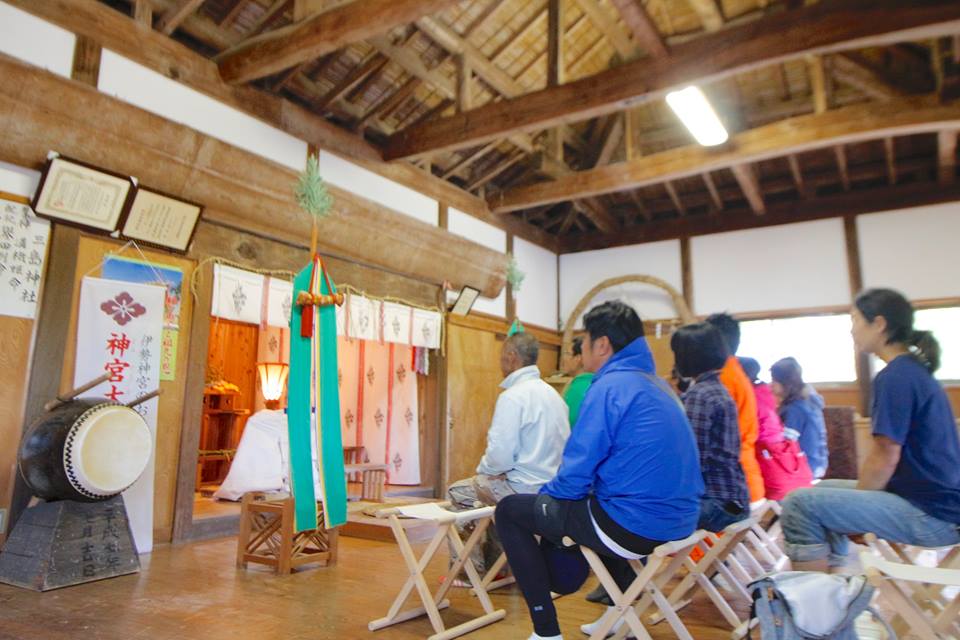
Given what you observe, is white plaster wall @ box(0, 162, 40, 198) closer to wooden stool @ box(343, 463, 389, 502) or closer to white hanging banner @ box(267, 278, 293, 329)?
white hanging banner @ box(267, 278, 293, 329)

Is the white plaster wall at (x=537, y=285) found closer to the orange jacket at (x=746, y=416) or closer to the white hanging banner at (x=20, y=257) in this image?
the orange jacket at (x=746, y=416)

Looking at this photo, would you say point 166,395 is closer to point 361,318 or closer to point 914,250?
point 361,318

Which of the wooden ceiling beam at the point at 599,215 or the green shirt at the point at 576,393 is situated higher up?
the wooden ceiling beam at the point at 599,215

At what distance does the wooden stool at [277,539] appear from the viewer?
11.7ft

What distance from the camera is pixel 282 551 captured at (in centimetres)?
353

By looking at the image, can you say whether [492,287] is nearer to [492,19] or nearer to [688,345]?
[492,19]

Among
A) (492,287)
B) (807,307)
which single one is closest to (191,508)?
(492,287)

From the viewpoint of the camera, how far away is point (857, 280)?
7.05 metres

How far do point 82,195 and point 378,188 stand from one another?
8.65ft

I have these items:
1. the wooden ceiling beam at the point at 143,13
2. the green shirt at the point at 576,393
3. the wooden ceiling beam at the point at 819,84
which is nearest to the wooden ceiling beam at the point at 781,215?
the wooden ceiling beam at the point at 819,84

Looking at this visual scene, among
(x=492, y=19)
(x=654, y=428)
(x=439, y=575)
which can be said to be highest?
(x=492, y=19)

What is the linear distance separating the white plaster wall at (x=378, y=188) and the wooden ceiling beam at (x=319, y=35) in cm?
107

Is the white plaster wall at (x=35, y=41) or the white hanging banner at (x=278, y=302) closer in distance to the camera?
the white plaster wall at (x=35, y=41)

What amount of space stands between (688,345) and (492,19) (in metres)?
4.27
